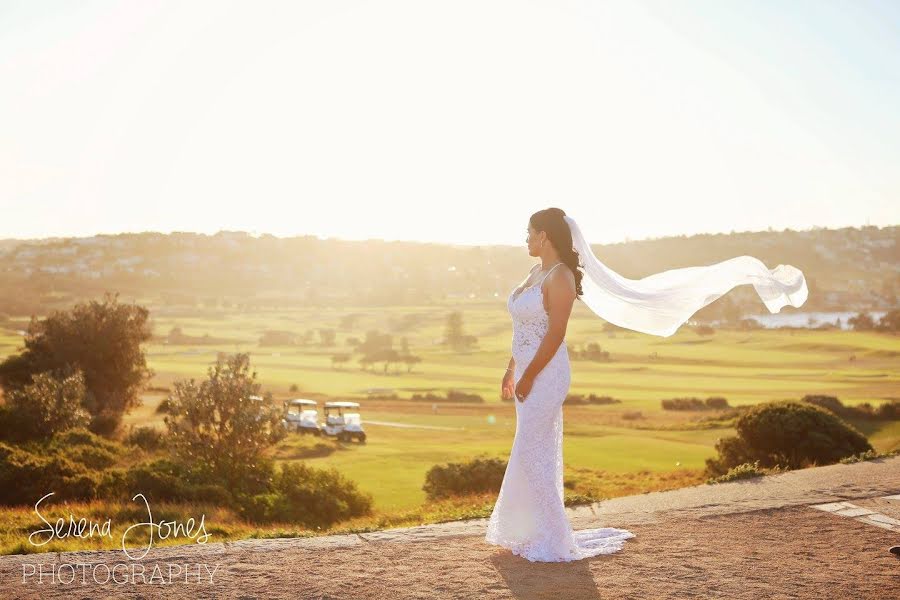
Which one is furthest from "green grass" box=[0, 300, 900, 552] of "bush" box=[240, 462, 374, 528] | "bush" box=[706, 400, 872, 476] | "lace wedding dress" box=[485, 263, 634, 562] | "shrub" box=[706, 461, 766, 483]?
"shrub" box=[706, 461, 766, 483]

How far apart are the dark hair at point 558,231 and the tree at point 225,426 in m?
19.2

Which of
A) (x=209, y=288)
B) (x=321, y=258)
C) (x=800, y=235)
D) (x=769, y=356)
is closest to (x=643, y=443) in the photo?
(x=769, y=356)

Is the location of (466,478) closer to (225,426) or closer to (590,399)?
(225,426)

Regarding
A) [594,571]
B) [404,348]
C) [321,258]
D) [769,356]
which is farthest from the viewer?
[321,258]

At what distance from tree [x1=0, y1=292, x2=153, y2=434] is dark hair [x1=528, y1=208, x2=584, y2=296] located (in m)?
39.0

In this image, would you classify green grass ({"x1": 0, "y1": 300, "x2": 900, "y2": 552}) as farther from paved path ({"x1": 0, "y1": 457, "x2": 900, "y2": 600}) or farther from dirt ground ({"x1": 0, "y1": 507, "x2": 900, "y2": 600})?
dirt ground ({"x1": 0, "y1": 507, "x2": 900, "y2": 600})

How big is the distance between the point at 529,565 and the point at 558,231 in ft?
9.12

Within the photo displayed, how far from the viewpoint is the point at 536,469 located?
7.07m

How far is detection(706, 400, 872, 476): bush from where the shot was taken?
61.3ft

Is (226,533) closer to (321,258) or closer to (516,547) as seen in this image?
(516,547)

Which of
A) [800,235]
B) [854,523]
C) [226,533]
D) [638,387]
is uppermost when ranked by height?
[800,235]

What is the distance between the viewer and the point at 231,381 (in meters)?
27.8

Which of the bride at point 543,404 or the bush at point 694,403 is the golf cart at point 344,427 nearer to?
the bush at point 694,403

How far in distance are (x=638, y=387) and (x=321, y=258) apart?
63.6 m
